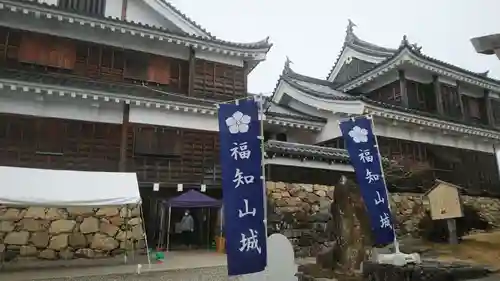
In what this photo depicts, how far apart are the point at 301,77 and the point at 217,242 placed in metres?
14.2

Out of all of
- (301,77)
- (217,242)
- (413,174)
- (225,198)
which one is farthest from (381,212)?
(301,77)

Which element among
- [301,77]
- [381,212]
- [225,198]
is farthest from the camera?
[301,77]

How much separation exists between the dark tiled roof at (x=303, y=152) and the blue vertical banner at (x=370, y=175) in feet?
17.7

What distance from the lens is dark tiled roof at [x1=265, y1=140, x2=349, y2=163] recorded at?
14227mm

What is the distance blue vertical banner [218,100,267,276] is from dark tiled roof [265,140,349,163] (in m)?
7.98

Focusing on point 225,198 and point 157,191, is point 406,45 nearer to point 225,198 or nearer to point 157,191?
point 157,191

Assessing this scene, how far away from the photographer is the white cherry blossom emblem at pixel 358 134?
877cm

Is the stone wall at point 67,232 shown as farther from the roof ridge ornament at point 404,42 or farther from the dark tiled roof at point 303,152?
the roof ridge ornament at point 404,42

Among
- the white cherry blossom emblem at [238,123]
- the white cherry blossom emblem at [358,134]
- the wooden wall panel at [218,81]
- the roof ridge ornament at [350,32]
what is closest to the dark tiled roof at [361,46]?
the roof ridge ornament at [350,32]

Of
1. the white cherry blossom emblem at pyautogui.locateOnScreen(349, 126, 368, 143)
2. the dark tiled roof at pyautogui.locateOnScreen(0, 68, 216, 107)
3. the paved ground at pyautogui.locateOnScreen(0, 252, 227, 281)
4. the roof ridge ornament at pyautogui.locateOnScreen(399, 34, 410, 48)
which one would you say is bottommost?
the paved ground at pyautogui.locateOnScreen(0, 252, 227, 281)

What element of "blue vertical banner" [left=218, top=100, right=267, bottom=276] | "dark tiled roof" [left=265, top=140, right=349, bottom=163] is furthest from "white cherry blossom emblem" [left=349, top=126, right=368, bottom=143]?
"dark tiled roof" [left=265, top=140, right=349, bottom=163]

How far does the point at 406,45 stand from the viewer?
17891 millimetres

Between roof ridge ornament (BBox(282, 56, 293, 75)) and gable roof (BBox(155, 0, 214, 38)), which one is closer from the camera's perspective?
gable roof (BBox(155, 0, 214, 38))

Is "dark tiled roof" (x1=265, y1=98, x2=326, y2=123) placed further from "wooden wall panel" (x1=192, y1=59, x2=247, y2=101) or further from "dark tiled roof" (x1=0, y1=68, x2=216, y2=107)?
"dark tiled roof" (x1=0, y1=68, x2=216, y2=107)
